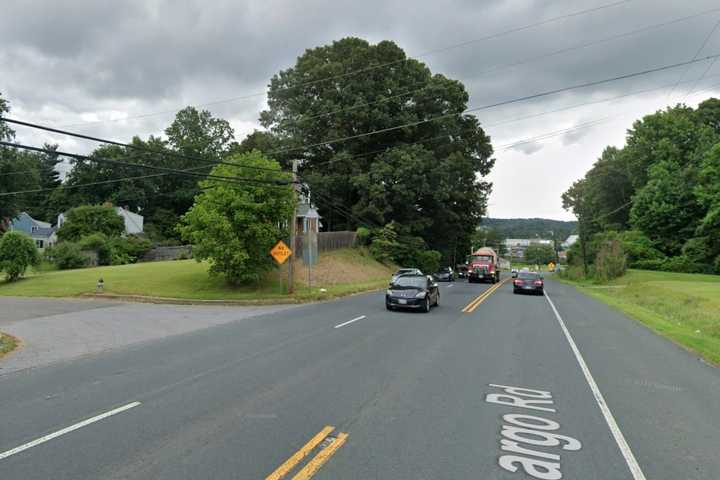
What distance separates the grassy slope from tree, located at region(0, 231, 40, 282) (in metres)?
0.96

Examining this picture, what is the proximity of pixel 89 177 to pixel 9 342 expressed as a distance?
74.1 m

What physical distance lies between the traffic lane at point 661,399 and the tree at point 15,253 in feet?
112

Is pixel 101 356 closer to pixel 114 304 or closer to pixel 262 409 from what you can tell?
pixel 262 409

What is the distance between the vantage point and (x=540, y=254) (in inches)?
6147

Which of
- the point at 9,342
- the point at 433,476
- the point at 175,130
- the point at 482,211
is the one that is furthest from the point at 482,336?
the point at 175,130

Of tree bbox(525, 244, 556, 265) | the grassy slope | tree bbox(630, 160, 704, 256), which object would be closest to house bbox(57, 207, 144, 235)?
the grassy slope

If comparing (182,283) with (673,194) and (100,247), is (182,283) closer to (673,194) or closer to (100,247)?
(100,247)

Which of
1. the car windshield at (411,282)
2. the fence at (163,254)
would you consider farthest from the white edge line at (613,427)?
the fence at (163,254)

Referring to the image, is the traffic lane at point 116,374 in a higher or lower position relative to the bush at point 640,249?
lower

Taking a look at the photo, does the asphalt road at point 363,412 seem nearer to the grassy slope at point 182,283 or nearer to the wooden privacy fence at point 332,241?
the grassy slope at point 182,283

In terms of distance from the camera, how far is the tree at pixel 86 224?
174ft

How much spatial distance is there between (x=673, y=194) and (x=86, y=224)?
66.7 m

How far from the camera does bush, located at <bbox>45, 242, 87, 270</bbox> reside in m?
40.8

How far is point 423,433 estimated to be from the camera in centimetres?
522
